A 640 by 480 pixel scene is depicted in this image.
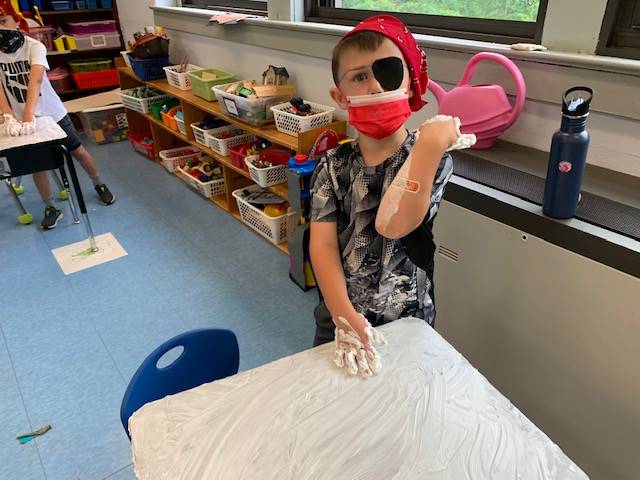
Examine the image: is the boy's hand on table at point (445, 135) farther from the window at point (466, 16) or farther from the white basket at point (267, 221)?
the white basket at point (267, 221)

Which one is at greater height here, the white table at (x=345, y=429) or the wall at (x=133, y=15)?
the wall at (x=133, y=15)

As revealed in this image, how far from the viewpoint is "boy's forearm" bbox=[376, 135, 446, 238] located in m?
0.83

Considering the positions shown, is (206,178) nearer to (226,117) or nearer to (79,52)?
(226,117)

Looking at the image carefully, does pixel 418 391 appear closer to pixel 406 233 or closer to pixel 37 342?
pixel 406 233

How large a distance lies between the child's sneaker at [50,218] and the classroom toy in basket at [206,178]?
32.4 inches

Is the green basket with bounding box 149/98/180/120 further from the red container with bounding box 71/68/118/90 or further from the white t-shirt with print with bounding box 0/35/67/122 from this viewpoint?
the red container with bounding box 71/68/118/90

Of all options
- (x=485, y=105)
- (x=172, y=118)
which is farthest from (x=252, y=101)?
(x=485, y=105)

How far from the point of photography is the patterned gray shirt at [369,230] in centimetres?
96

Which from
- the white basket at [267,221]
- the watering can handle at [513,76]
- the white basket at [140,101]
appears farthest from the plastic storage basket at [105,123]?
the watering can handle at [513,76]

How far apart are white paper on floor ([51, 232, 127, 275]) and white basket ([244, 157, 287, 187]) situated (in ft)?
2.75

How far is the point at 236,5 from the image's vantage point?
317 centimetres

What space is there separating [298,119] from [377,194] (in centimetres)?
135

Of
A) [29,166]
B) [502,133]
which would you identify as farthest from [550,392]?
[29,166]

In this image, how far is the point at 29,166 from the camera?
2.21 meters
